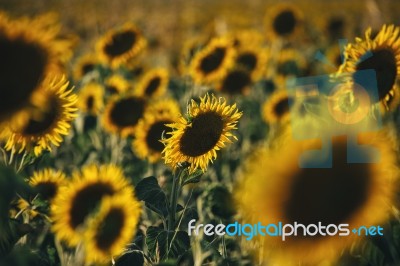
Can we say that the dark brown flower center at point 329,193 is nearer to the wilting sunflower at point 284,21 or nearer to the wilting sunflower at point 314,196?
the wilting sunflower at point 314,196

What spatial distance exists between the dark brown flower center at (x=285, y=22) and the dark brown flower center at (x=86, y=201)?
2128mm

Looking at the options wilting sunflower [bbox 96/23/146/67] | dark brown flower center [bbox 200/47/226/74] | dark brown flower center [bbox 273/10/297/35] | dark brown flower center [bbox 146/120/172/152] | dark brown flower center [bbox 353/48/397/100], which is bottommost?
dark brown flower center [bbox 146/120/172/152]

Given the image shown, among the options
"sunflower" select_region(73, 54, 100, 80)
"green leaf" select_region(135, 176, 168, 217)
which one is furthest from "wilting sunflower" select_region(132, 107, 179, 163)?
"sunflower" select_region(73, 54, 100, 80)

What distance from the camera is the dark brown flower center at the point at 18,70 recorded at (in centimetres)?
83

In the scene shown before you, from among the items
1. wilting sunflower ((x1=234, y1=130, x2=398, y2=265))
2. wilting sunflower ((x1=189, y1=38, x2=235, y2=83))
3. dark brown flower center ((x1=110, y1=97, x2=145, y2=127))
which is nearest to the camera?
wilting sunflower ((x1=234, y1=130, x2=398, y2=265))

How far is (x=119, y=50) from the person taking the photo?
2449mm

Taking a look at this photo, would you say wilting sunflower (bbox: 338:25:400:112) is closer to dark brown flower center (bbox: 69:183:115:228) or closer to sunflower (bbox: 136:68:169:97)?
dark brown flower center (bbox: 69:183:115:228)

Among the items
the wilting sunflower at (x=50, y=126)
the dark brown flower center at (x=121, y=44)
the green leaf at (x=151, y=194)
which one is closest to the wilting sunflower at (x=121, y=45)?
the dark brown flower center at (x=121, y=44)

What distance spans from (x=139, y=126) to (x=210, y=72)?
583 mm

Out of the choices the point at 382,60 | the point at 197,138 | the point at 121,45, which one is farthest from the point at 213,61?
the point at 197,138

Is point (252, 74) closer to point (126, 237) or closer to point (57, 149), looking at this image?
point (57, 149)

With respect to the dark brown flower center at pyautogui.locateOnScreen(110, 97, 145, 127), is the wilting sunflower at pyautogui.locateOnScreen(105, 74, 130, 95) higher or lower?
higher

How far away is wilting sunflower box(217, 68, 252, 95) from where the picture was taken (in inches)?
90.9

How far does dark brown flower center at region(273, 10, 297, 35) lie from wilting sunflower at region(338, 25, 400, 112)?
1747 millimetres
